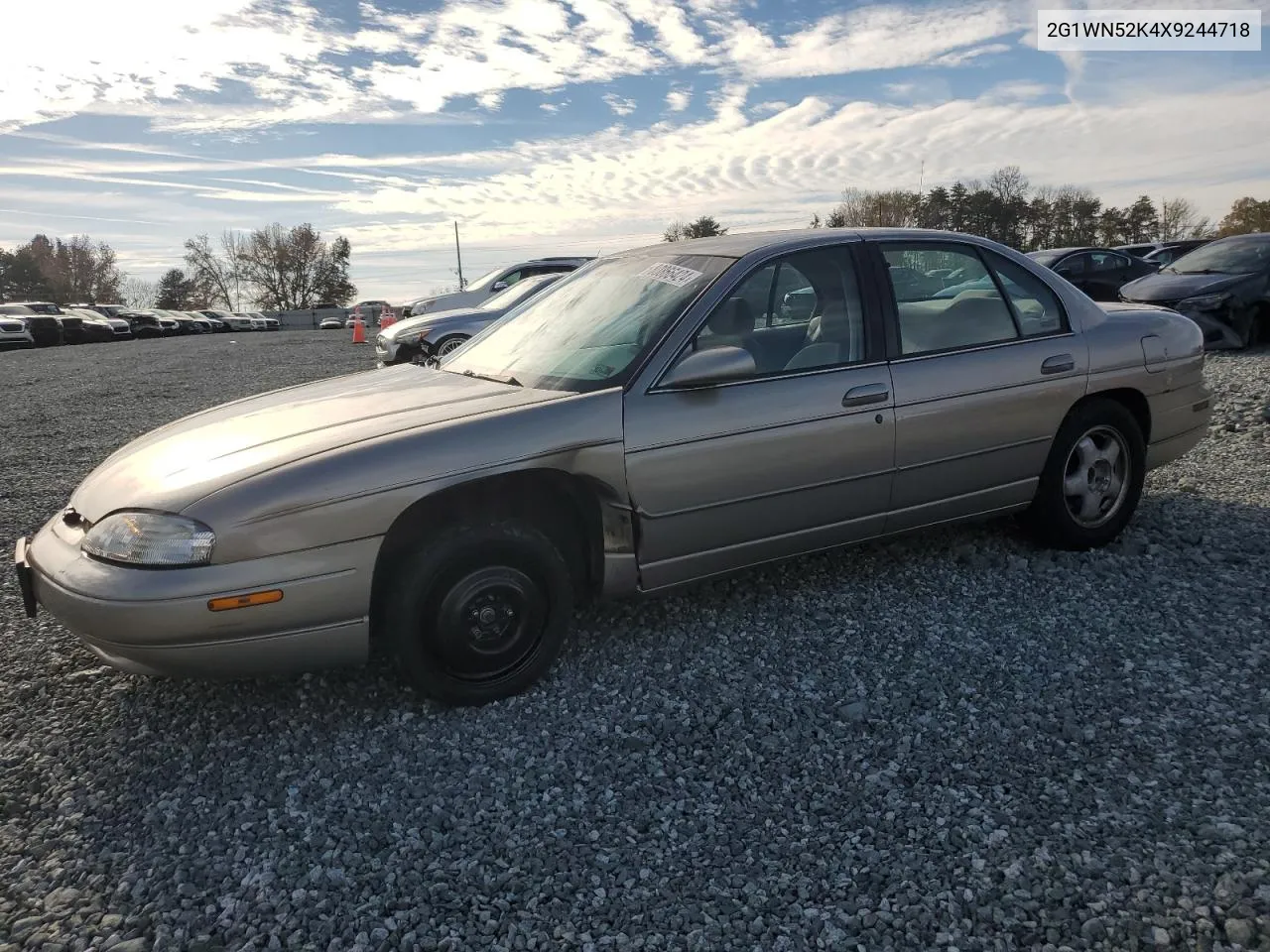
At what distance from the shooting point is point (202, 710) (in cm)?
310

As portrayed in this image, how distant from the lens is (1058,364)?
4.07 m

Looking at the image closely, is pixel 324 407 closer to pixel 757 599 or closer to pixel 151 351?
pixel 757 599

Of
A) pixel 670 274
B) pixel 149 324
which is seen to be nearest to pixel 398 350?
pixel 670 274

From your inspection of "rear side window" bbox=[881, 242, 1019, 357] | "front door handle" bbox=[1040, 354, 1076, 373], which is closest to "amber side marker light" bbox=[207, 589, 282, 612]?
"rear side window" bbox=[881, 242, 1019, 357]

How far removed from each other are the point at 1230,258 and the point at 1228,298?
3.17ft

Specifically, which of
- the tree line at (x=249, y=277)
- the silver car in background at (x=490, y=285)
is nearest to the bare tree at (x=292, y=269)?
the tree line at (x=249, y=277)

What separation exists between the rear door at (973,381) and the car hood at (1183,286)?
301 inches

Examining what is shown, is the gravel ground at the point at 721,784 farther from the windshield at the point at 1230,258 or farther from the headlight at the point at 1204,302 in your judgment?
the windshield at the point at 1230,258

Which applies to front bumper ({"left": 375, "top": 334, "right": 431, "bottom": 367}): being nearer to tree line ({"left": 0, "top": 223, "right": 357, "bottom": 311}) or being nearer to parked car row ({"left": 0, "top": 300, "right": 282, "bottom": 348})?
parked car row ({"left": 0, "top": 300, "right": 282, "bottom": 348})

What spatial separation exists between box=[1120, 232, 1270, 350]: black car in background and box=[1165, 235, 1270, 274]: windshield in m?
0.01

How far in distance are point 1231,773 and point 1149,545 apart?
6.55 feet

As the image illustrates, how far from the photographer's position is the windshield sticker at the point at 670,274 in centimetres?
356

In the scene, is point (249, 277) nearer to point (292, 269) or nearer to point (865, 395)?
point (292, 269)

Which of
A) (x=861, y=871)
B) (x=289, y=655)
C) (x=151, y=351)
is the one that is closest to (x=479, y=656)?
(x=289, y=655)
